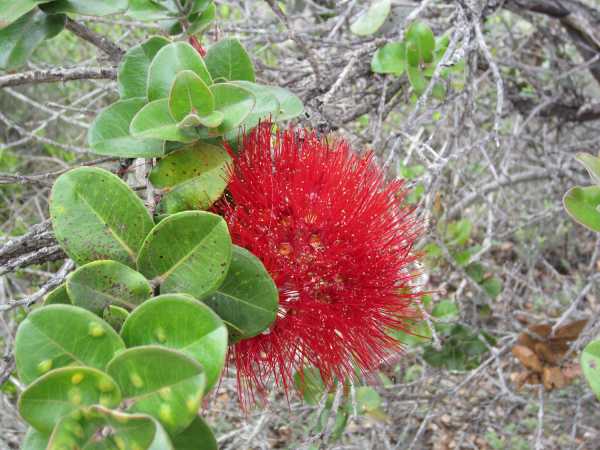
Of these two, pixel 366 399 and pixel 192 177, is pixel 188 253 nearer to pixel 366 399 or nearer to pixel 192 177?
pixel 192 177

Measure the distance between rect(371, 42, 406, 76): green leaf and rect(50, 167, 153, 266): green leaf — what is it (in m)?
0.81

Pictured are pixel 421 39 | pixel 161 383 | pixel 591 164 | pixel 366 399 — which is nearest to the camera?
pixel 161 383

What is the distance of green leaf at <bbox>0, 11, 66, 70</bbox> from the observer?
0.91 metres

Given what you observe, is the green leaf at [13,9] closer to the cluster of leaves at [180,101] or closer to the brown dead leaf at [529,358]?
the cluster of leaves at [180,101]

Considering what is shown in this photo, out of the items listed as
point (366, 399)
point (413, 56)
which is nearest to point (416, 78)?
point (413, 56)

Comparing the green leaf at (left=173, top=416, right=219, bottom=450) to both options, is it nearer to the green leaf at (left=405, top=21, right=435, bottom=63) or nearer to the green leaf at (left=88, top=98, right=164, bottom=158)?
the green leaf at (left=88, top=98, right=164, bottom=158)

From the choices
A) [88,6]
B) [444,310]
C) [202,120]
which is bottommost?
[444,310]

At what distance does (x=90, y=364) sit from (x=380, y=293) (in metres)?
0.41

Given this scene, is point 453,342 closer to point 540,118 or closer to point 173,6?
point 540,118

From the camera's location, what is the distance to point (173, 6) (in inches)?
40.6

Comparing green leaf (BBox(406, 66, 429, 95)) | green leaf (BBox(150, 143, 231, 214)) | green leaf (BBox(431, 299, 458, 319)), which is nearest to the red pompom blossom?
green leaf (BBox(150, 143, 231, 214))

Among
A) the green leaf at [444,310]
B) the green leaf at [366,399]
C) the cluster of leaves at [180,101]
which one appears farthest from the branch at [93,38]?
the green leaf at [444,310]

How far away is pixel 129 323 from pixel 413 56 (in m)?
0.95

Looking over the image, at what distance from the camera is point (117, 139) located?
2.85ft
